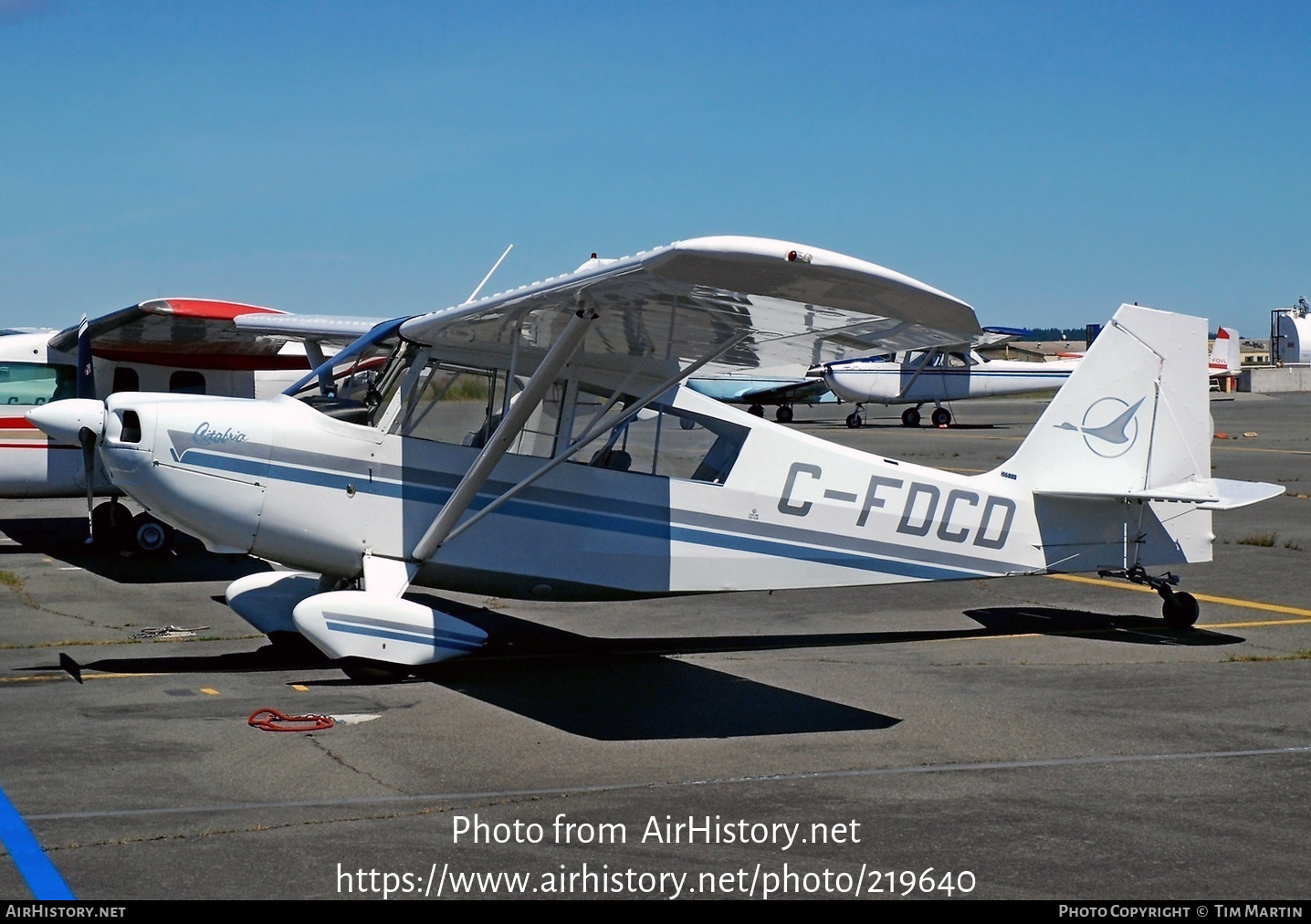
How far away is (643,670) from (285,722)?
2.63m

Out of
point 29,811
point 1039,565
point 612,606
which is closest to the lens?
point 29,811

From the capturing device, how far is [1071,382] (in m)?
10.3

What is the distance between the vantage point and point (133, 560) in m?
15.0

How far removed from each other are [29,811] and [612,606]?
6824 mm

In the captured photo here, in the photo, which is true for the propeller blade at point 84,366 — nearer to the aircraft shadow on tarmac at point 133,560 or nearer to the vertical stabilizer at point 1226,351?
the aircraft shadow on tarmac at point 133,560

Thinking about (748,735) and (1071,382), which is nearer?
(748,735)

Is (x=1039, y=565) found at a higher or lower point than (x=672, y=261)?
lower

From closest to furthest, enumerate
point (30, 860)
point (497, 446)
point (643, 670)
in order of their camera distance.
Answer: point (30, 860), point (497, 446), point (643, 670)

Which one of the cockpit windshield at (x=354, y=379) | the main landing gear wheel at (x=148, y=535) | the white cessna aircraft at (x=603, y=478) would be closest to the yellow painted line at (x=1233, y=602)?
the white cessna aircraft at (x=603, y=478)

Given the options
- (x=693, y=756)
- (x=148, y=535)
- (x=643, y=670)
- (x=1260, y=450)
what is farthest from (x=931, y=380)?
(x=693, y=756)

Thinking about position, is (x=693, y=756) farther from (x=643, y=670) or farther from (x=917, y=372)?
(x=917, y=372)

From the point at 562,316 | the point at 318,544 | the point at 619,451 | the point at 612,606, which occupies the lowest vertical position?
the point at 612,606
